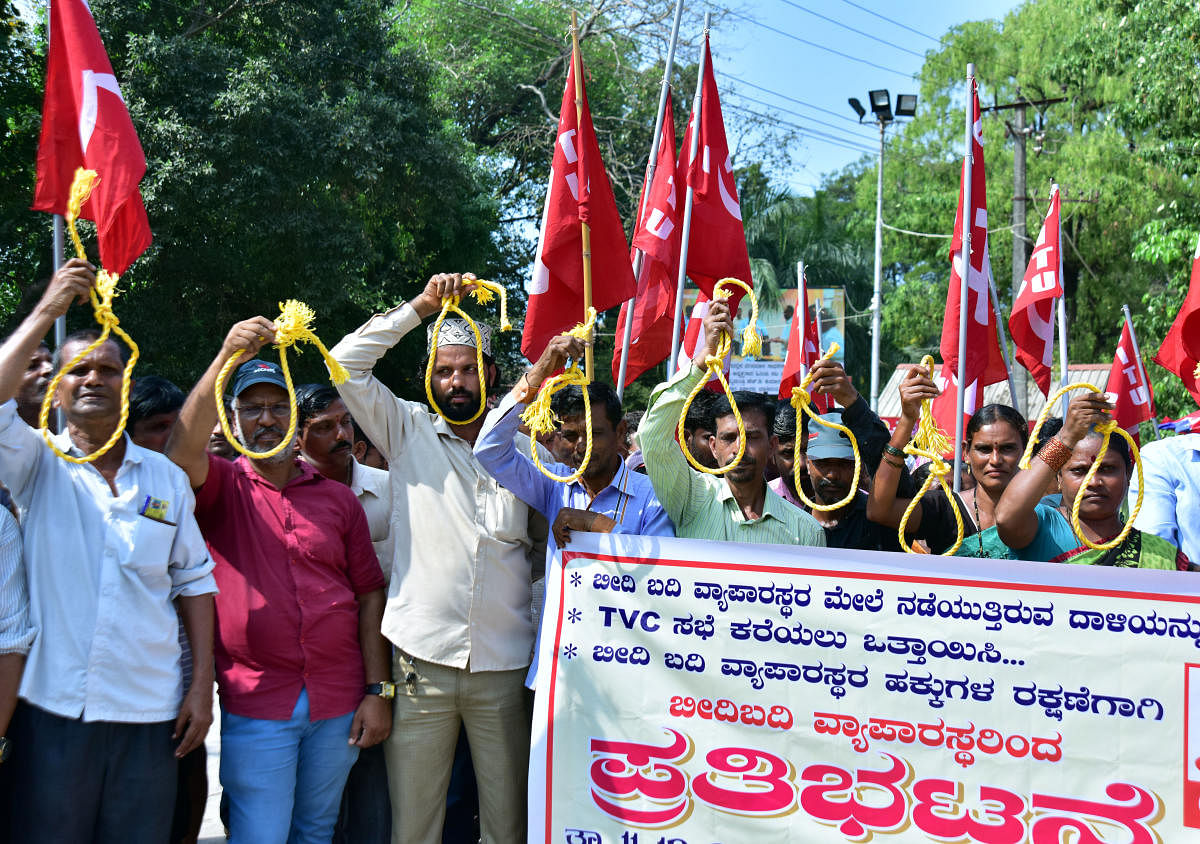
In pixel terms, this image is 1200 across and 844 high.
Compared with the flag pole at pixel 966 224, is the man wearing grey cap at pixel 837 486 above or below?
below

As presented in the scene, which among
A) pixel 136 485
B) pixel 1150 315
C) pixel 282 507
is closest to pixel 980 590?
pixel 282 507

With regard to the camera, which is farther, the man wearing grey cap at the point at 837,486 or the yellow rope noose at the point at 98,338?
the man wearing grey cap at the point at 837,486

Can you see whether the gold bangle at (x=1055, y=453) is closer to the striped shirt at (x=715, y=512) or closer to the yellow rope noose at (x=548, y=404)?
the striped shirt at (x=715, y=512)

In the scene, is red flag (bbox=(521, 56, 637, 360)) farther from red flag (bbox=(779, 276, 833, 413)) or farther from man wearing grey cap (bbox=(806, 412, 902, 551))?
red flag (bbox=(779, 276, 833, 413))

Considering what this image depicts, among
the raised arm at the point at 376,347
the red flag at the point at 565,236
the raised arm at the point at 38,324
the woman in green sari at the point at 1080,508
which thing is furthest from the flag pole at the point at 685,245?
the raised arm at the point at 38,324

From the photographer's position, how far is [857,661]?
2.97m

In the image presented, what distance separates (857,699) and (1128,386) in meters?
6.09

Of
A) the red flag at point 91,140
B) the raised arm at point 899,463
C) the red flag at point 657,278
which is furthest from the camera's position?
the red flag at point 657,278

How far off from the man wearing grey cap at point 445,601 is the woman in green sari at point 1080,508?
4.96ft

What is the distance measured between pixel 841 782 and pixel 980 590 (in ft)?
2.17

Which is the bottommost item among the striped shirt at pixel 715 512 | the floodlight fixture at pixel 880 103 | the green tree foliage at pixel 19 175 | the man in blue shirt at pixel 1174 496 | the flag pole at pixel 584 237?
the striped shirt at pixel 715 512

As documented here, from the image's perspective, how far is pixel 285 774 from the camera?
3.10 m

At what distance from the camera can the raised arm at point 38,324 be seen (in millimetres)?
2637

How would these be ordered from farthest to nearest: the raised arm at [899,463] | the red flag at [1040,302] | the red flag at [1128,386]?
the red flag at [1128,386] → the red flag at [1040,302] → the raised arm at [899,463]
